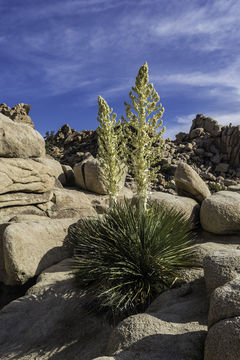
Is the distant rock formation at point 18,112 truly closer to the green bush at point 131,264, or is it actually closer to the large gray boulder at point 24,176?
the large gray boulder at point 24,176

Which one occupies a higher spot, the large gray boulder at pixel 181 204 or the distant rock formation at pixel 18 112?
the distant rock formation at pixel 18 112

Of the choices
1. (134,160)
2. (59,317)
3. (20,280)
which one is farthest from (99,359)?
(134,160)

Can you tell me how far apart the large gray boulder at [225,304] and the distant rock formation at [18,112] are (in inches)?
1325

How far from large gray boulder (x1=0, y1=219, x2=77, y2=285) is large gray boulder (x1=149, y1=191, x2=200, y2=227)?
8.99 feet

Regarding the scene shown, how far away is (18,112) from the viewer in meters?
36.2

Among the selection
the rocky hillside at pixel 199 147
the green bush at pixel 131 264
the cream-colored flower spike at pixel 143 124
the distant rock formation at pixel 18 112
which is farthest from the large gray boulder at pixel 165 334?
the distant rock formation at pixel 18 112

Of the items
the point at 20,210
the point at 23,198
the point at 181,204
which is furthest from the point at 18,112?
the point at 181,204

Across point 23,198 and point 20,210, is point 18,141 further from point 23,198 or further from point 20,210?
point 20,210

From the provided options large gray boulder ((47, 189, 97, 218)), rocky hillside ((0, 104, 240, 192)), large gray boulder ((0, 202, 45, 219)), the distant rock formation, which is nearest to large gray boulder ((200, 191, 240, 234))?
large gray boulder ((47, 189, 97, 218))

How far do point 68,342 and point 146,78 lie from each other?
4.88 meters

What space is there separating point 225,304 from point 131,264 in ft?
7.07

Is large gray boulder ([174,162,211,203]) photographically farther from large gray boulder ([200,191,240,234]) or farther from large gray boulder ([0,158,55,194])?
large gray boulder ([0,158,55,194])

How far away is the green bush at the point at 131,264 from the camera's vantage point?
4.78 m

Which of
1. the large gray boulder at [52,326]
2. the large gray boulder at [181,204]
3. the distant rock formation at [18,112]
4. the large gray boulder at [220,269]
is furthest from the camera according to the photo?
the distant rock formation at [18,112]
